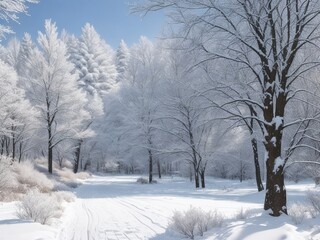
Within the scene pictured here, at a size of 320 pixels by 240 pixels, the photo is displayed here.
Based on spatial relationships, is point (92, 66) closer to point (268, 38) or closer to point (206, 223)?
point (268, 38)

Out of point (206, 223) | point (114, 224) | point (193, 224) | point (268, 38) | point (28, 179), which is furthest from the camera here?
point (28, 179)

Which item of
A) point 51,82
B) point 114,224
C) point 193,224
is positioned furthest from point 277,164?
point 51,82

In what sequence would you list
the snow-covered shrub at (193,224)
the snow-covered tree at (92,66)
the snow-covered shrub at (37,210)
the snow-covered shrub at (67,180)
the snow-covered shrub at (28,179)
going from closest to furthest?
the snow-covered shrub at (193,224)
the snow-covered shrub at (37,210)
the snow-covered shrub at (28,179)
the snow-covered shrub at (67,180)
the snow-covered tree at (92,66)

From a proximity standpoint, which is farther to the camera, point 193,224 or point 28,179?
point 28,179

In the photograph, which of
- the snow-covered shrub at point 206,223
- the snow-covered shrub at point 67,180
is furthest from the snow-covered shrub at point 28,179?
the snow-covered shrub at point 206,223

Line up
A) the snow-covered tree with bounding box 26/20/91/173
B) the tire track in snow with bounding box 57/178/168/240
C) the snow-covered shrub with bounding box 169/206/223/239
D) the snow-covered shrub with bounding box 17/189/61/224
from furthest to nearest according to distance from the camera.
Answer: the snow-covered tree with bounding box 26/20/91/173 → the snow-covered shrub with bounding box 17/189/61/224 → the tire track in snow with bounding box 57/178/168/240 → the snow-covered shrub with bounding box 169/206/223/239

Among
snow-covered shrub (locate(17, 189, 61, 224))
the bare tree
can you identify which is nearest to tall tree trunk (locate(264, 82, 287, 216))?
the bare tree

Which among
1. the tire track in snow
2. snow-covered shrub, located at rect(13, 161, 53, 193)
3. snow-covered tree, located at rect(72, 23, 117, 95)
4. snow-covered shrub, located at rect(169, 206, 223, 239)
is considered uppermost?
snow-covered tree, located at rect(72, 23, 117, 95)

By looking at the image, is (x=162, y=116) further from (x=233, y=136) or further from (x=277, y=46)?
(x=277, y=46)

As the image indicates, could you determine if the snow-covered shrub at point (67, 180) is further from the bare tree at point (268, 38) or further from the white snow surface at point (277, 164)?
the white snow surface at point (277, 164)

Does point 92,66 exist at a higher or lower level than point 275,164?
higher

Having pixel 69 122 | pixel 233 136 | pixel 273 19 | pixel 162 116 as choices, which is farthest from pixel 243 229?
pixel 69 122

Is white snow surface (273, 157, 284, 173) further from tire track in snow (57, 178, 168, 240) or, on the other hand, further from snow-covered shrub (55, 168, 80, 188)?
snow-covered shrub (55, 168, 80, 188)

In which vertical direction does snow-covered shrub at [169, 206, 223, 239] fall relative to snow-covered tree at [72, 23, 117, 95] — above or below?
below
